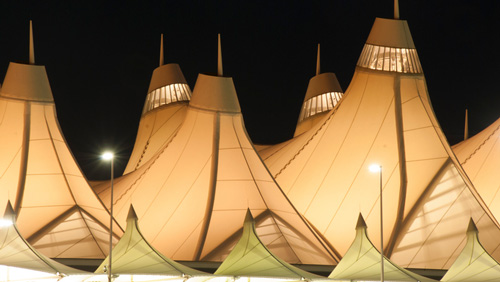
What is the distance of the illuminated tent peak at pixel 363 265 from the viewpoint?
38.2 meters

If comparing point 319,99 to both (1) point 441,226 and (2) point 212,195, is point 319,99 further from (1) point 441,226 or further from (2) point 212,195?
(2) point 212,195

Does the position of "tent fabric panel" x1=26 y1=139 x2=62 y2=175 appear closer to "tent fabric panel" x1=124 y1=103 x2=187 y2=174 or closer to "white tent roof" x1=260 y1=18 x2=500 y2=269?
"white tent roof" x1=260 y1=18 x2=500 y2=269

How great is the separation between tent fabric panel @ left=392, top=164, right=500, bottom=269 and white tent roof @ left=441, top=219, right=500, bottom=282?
143 inches

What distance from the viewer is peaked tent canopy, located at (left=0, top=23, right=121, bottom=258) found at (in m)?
40.7

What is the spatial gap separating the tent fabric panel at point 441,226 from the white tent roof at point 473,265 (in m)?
3.64

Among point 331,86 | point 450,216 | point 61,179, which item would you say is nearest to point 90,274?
point 61,179

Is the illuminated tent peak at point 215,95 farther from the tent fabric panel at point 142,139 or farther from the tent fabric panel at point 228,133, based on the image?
the tent fabric panel at point 142,139

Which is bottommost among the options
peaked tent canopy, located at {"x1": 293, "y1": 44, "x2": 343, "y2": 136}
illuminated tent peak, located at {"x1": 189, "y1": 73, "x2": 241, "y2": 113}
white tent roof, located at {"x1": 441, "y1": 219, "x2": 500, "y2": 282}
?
white tent roof, located at {"x1": 441, "y1": 219, "x2": 500, "y2": 282}

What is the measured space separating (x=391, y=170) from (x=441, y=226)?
2.94 m

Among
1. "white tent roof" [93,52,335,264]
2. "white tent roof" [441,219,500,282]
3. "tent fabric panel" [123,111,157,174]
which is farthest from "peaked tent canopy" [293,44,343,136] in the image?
"white tent roof" [441,219,500,282]

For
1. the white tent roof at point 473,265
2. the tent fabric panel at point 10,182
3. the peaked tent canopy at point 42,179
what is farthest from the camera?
the tent fabric panel at point 10,182

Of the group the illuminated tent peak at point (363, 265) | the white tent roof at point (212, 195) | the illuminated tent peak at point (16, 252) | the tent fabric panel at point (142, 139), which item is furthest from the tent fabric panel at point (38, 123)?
the tent fabric panel at point (142, 139)

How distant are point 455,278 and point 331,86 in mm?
25862

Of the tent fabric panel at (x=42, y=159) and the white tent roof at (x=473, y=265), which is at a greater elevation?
the tent fabric panel at (x=42, y=159)
